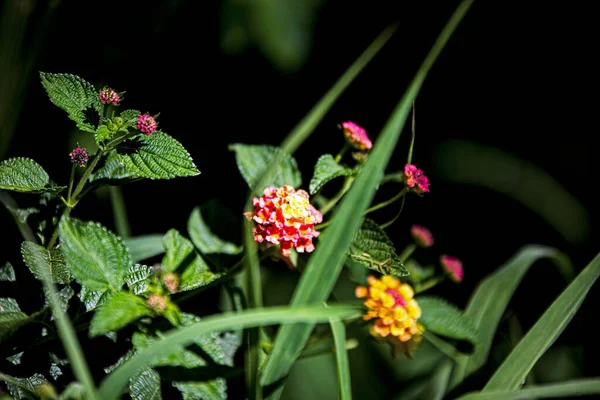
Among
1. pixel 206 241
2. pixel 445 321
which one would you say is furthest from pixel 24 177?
pixel 445 321

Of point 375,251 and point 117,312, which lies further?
point 375,251

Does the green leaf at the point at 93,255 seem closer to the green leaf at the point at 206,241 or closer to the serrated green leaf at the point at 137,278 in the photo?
the serrated green leaf at the point at 137,278

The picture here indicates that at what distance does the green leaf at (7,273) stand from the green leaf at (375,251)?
0.38m

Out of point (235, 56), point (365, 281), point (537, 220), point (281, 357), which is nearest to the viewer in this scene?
point (281, 357)

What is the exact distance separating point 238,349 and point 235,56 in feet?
2.14

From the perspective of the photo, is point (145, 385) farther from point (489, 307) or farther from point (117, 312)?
point (489, 307)

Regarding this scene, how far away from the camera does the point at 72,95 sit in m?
0.61

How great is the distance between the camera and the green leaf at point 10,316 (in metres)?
0.54

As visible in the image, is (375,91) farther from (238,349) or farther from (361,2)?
(238,349)

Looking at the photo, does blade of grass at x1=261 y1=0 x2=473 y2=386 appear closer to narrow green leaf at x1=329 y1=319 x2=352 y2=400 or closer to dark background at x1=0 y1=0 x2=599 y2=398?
narrow green leaf at x1=329 y1=319 x2=352 y2=400

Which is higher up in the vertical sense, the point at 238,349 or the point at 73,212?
the point at 73,212

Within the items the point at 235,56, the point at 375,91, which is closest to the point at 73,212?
the point at 235,56

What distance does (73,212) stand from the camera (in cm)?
77

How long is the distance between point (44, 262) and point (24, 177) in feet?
0.30
